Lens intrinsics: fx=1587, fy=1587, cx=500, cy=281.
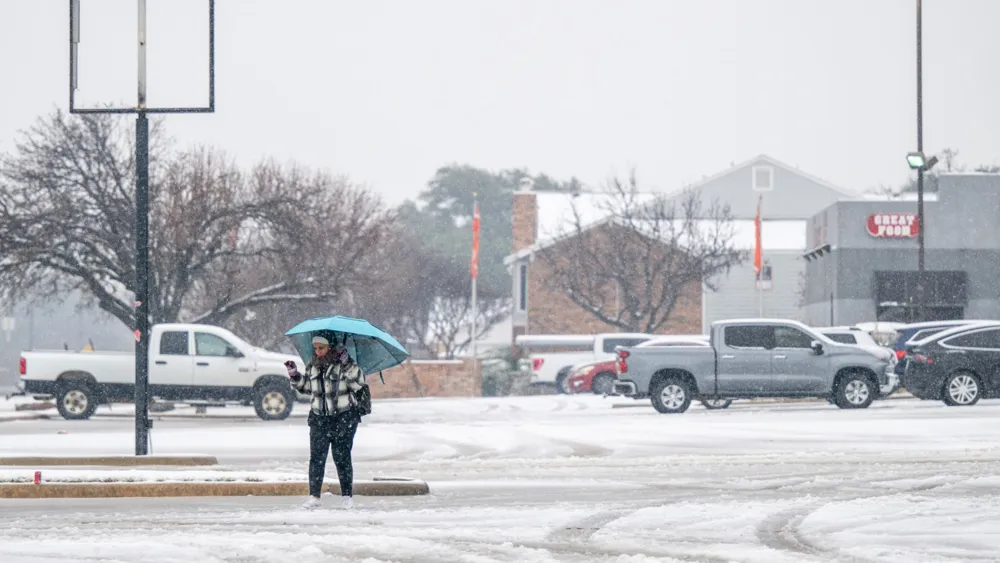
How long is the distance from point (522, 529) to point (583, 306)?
52.8 meters

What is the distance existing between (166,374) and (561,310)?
38.6 m

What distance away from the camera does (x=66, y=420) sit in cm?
3158

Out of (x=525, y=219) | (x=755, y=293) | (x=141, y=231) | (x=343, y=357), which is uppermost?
(x=525, y=219)

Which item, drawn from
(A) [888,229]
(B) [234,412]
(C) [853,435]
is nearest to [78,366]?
(B) [234,412]

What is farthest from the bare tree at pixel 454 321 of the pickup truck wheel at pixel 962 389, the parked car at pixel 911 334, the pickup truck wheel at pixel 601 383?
the pickup truck wheel at pixel 962 389

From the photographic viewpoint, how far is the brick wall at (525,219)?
75.2 meters

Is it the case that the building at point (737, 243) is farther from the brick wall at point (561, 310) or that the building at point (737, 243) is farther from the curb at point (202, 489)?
the curb at point (202, 489)

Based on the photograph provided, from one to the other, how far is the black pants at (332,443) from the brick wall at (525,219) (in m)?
61.3

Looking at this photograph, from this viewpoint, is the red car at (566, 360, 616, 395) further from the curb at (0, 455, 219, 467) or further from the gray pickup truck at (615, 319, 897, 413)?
the curb at (0, 455, 219, 467)

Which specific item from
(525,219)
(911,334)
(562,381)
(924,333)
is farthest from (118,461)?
(525,219)

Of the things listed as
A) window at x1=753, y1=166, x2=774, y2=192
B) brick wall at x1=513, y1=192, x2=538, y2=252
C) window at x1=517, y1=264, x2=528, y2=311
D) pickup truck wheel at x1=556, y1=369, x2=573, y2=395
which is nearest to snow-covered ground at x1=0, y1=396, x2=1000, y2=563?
pickup truck wheel at x1=556, y1=369, x2=573, y2=395

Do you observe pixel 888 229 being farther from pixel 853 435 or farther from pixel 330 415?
pixel 330 415

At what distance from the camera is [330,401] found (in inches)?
538

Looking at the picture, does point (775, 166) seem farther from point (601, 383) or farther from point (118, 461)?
point (118, 461)
